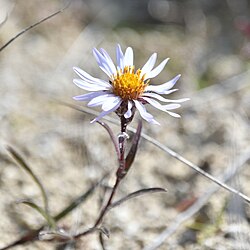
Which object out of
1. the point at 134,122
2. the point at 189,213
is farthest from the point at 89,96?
the point at 134,122

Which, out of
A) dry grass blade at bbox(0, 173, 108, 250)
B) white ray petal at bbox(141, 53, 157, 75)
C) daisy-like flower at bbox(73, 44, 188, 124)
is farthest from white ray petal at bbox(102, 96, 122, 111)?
dry grass blade at bbox(0, 173, 108, 250)

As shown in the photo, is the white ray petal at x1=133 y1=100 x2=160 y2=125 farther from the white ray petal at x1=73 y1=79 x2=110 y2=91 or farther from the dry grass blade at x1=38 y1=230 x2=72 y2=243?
the dry grass blade at x1=38 y1=230 x2=72 y2=243

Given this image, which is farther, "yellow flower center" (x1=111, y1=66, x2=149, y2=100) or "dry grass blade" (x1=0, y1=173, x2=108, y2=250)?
"dry grass blade" (x1=0, y1=173, x2=108, y2=250)

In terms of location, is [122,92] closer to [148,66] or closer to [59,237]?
[148,66]

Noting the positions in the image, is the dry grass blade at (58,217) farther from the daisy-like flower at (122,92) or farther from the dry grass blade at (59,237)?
the daisy-like flower at (122,92)

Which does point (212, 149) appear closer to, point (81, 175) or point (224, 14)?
point (81, 175)

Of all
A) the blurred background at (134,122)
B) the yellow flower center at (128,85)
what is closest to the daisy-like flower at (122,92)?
the yellow flower center at (128,85)
